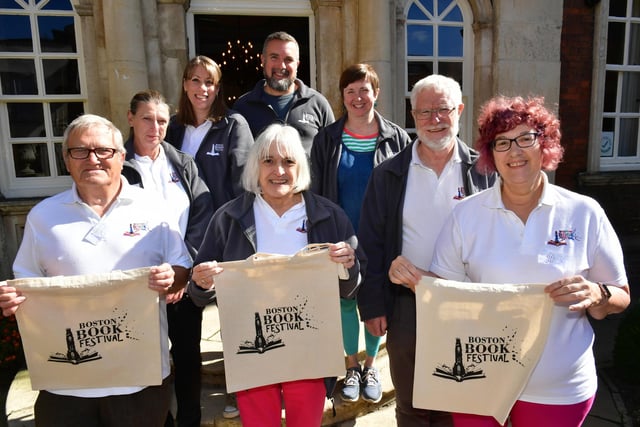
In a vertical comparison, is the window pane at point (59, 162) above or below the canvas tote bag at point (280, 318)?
above

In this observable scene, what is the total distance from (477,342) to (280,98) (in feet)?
7.36

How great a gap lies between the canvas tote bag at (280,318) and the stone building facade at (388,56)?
391 centimetres

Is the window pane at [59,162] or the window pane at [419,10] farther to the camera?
the window pane at [419,10]

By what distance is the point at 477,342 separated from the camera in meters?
1.84

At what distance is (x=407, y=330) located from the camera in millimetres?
2238

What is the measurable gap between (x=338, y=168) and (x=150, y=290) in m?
1.48

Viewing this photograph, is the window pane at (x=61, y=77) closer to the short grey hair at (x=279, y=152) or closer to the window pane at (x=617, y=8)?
the short grey hair at (x=279, y=152)

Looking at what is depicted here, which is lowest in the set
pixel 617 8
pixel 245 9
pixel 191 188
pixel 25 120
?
pixel 191 188

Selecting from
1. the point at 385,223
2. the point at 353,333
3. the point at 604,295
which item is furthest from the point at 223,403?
the point at 604,295

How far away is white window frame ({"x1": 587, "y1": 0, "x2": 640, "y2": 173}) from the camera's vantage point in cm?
680

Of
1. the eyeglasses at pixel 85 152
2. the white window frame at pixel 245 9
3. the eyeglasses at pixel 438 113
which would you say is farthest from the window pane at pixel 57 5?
the eyeglasses at pixel 438 113

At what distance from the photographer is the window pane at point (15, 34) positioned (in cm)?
536

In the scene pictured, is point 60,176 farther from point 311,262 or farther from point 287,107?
point 311,262

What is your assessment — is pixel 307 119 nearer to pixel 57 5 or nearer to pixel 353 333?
pixel 353 333
